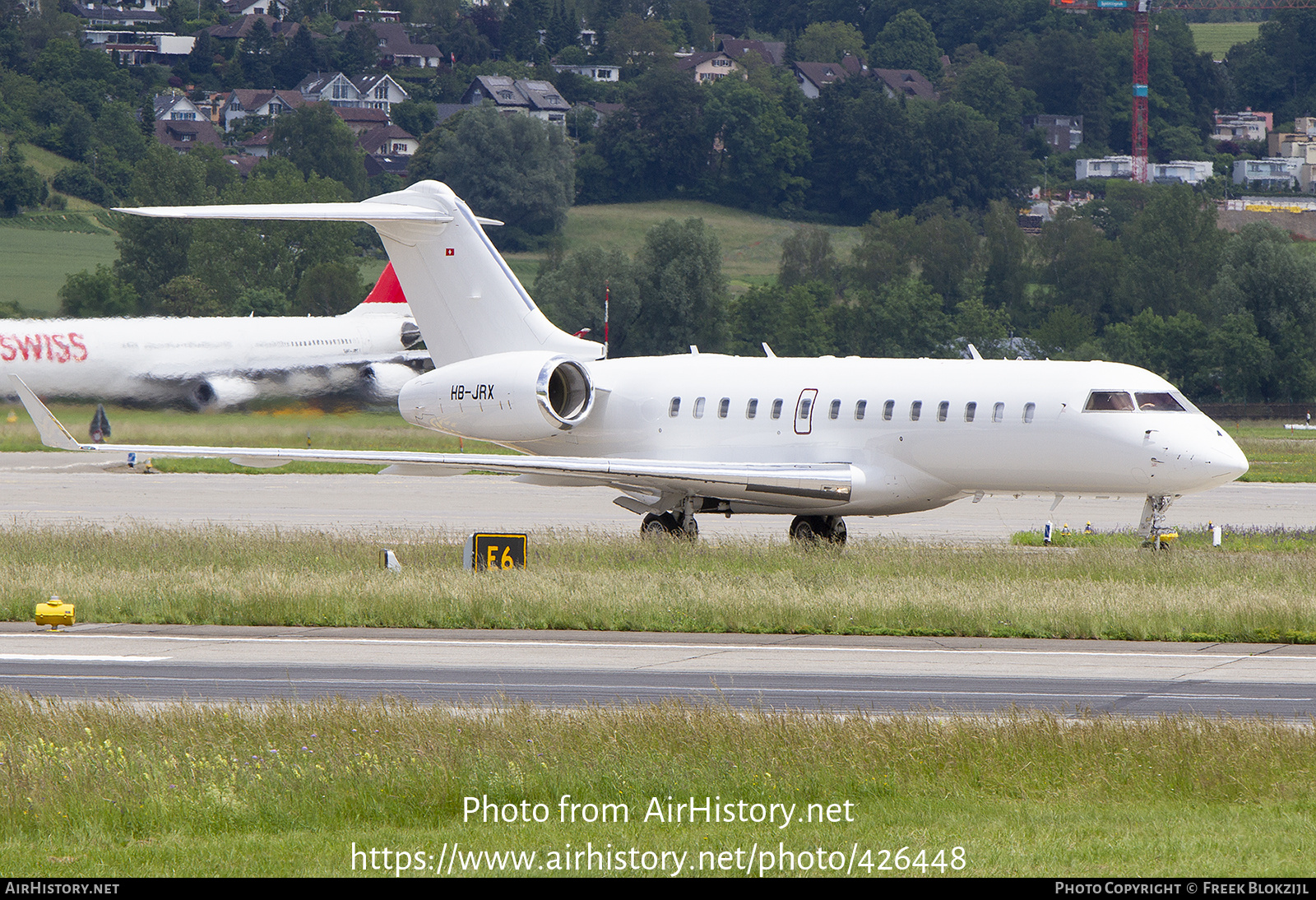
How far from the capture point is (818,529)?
94.2 feet

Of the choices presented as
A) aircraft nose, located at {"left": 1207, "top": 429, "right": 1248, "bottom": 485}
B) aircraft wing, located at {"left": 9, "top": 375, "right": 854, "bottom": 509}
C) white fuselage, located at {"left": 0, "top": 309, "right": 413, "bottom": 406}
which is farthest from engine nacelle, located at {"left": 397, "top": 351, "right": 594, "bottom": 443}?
white fuselage, located at {"left": 0, "top": 309, "right": 413, "bottom": 406}

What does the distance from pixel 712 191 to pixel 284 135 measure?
1625 inches

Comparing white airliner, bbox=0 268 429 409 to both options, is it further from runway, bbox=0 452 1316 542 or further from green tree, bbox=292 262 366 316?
green tree, bbox=292 262 366 316

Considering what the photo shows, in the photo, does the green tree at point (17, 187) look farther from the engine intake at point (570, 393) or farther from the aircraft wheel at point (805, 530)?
the aircraft wheel at point (805, 530)

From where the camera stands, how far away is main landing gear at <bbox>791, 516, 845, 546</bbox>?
93.6 ft

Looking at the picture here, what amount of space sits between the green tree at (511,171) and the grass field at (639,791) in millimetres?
127062

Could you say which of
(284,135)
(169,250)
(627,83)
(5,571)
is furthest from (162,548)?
(627,83)

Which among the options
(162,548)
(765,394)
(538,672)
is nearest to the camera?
(538,672)

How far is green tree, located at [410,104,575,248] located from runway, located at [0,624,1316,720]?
395 feet

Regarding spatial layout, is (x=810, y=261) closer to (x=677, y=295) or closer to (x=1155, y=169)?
(x=677, y=295)

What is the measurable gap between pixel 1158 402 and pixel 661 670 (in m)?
11.9

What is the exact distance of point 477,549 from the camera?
2469 cm

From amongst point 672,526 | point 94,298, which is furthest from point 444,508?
point 94,298
